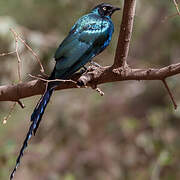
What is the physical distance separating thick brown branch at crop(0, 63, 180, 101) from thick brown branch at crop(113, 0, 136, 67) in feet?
0.26

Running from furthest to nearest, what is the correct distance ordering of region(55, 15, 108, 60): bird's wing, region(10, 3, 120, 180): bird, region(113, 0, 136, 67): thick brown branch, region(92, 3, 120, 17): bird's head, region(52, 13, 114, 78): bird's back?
region(92, 3, 120, 17): bird's head
region(55, 15, 108, 60): bird's wing
region(52, 13, 114, 78): bird's back
region(10, 3, 120, 180): bird
region(113, 0, 136, 67): thick brown branch

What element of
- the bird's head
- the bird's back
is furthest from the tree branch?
the bird's head

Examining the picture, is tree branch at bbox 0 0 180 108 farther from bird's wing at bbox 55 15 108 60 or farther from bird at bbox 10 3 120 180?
bird's wing at bbox 55 15 108 60

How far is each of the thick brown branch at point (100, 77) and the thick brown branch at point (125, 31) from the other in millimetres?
78

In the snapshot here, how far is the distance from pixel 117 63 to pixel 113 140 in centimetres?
394

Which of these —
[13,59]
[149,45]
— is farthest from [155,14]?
[13,59]

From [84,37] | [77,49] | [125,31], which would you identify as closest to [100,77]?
Answer: [125,31]

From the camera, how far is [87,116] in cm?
692

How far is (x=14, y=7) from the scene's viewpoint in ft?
23.5

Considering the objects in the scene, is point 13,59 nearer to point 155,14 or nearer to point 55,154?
point 55,154

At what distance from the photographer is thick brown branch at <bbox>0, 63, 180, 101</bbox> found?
10.0 feet

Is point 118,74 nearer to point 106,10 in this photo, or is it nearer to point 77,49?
point 77,49

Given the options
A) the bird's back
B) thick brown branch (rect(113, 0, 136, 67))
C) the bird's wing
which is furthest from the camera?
the bird's wing

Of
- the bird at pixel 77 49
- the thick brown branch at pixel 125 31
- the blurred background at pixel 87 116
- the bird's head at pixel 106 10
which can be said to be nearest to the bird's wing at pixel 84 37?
the bird at pixel 77 49
